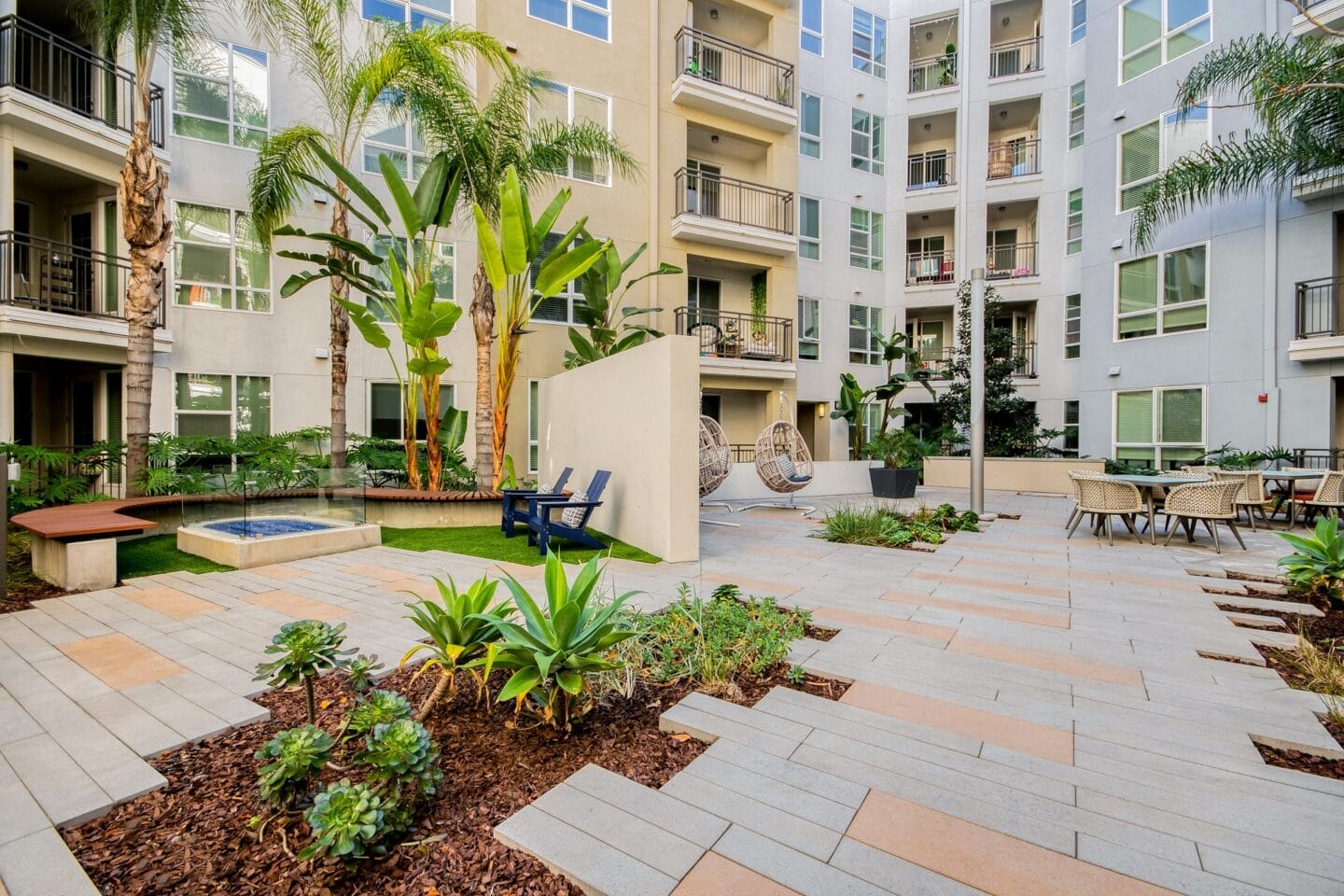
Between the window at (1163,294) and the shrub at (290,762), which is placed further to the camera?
the window at (1163,294)

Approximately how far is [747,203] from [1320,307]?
12.8m

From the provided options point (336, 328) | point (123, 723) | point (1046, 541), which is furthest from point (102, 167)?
point (1046, 541)

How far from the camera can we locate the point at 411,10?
13656 mm

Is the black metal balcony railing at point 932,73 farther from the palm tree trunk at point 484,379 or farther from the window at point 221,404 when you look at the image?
the window at point 221,404

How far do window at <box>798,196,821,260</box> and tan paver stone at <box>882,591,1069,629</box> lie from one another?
15.5 metres

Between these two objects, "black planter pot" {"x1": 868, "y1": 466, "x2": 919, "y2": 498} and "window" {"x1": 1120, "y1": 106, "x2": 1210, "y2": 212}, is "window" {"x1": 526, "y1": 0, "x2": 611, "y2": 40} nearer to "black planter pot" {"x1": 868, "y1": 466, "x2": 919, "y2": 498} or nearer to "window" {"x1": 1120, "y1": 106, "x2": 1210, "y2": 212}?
"black planter pot" {"x1": 868, "y1": 466, "x2": 919, "y2": 498}

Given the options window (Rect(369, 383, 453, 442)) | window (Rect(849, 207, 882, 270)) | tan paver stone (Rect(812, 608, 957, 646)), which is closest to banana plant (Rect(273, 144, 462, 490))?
window (Rect(369, 383, 453, 442))

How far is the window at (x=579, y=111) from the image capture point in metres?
14.9

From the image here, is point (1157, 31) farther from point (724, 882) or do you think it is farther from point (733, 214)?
point (724, 882)

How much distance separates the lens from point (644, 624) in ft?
13.7

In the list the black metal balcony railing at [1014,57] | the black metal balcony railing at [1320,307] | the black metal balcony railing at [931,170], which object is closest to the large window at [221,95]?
the black metal balcony railing at [931,170]

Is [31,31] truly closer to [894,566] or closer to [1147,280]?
[894,566]

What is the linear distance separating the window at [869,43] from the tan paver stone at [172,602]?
22.8m

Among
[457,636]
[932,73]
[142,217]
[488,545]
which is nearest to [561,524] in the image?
Result: [488,545]
